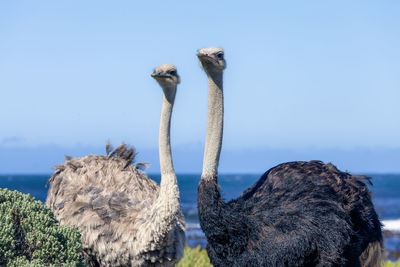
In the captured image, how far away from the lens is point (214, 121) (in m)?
5.86

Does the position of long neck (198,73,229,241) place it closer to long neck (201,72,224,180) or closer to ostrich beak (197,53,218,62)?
long neck (201,72,224,180)

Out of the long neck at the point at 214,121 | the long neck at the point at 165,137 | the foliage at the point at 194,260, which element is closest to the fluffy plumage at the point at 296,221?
the long neck at the point at 214,121

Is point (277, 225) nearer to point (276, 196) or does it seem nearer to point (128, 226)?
point (276, 196)

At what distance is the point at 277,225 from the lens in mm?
5781

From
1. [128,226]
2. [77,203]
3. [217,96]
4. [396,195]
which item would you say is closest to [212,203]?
[217,96]

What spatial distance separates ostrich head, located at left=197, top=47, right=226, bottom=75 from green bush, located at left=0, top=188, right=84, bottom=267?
199cm

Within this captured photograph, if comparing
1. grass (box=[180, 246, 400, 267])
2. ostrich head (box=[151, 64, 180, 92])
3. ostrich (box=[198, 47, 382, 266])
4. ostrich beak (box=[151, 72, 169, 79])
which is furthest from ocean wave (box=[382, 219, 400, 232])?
ostrich beak (box=[151, 72, 169, 79])

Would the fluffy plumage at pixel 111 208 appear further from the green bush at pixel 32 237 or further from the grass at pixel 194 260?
the grass at pixel 194 260

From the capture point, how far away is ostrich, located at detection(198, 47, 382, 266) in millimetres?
5602

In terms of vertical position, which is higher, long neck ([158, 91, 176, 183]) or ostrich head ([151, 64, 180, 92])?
ostrich head ([151, 64, 180, 92])

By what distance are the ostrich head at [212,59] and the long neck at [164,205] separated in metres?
1.04

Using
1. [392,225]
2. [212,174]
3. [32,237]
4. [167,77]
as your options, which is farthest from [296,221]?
[392,225]

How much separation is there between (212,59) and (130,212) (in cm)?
212

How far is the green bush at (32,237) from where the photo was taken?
233 inches
